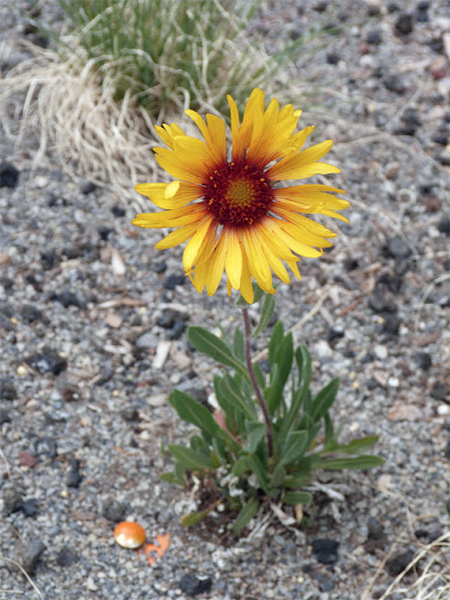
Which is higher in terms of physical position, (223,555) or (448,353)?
(448,353)

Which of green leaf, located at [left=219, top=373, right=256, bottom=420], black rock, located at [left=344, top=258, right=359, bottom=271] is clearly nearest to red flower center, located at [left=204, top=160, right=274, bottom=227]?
green leaf, located at [left=219, top=373, right=256, bottom=420]

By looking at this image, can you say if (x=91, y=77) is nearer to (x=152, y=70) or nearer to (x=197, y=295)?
(x=152, y=70)

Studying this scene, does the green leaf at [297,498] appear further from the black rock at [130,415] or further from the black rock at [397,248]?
the black rock at [397,248]

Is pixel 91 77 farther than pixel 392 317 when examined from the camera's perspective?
Yes

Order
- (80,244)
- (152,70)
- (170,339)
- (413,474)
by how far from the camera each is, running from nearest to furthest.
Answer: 1. (413,474)
2. (170,339)
3. (80,244)
4. (152,70)

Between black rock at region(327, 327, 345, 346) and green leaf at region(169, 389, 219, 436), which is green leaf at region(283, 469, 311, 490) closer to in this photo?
green leaf at region(169, 389, 219, 436)

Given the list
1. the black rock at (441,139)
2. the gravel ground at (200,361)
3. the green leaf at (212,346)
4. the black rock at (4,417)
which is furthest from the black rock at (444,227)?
the black rock at (4,417)

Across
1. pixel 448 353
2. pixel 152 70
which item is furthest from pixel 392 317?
pixel 152 70
